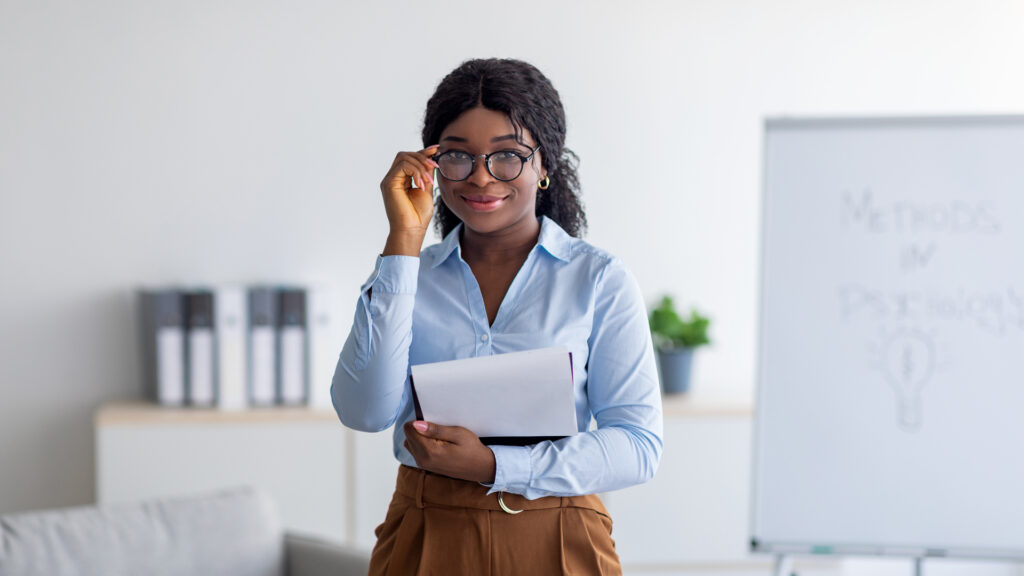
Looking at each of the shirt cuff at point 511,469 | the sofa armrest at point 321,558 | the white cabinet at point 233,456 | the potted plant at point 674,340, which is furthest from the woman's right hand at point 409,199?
the potted plant at point 674,340

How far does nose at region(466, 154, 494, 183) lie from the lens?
45.3 inches

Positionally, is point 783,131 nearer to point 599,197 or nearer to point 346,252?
point 599,197

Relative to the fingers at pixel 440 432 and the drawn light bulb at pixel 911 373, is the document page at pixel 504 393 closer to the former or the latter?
the fingers at pixel 440 432

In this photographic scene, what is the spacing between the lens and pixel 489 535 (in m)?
1.15

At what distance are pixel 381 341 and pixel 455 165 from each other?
0.25 m

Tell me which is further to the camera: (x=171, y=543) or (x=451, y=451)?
(x=171, y=543)

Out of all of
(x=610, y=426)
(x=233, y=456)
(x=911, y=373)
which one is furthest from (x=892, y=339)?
(x=233, y=456)

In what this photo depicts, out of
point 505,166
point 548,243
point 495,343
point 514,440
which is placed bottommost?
point 514,440

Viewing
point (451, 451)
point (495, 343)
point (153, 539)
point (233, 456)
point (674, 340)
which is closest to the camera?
point (451, 451)

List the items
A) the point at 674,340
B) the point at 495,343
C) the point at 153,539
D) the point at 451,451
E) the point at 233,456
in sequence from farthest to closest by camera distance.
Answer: the point at 674,340, the point at 233,456, the point at 153,539, the point at 495,343, the point at 451,451

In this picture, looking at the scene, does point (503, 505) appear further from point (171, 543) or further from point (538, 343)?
point (171, 543)

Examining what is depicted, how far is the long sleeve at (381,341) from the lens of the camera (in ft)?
3.67

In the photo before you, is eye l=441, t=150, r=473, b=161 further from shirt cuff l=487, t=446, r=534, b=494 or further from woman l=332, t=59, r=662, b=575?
shirt cuff l=487, t=446, r=534, b=494

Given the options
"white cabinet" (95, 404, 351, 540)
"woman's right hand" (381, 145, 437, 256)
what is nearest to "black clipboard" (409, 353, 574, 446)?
"woman's right hand" (381, 145, 437, 256)
